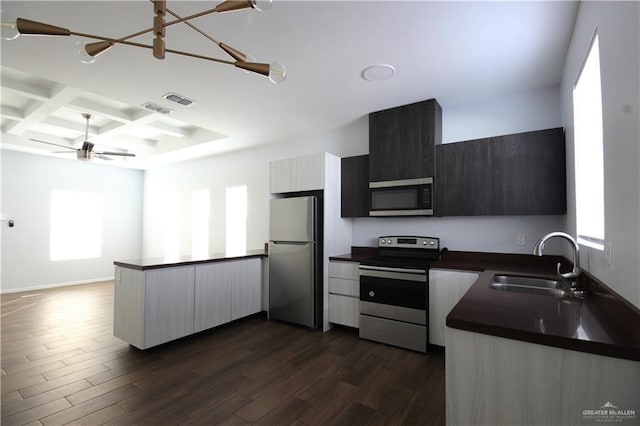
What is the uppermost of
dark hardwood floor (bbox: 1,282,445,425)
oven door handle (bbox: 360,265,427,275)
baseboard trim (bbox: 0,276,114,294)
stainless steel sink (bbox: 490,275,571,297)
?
stainless steel sink (bbox: 490,275,571,297)

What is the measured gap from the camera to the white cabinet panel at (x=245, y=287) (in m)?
3.71

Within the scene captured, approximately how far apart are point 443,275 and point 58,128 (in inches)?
247

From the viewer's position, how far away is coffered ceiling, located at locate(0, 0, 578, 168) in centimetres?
191

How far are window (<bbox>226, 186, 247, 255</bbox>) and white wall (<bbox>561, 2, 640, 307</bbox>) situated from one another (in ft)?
16.0

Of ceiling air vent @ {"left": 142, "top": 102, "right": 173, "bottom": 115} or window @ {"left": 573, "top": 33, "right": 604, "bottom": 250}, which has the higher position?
ceiling air vent @ {"left": 142, "top": 102, "right": 173, "bottom": 115}

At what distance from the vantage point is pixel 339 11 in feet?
6.24

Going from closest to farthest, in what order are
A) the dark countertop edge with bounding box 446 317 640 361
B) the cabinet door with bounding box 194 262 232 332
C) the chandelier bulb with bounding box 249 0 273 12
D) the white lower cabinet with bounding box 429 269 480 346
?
the dark countertop edge with bounding box 446 317 640 361
the chandelier bulb with bounding box 249 0 273 12
the white lower cabinet with bounding box 429 269 480 346
the cabinet door with bounding box 194 262 232 332

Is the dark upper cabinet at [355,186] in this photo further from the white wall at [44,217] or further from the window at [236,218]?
the white wall at [44,217]

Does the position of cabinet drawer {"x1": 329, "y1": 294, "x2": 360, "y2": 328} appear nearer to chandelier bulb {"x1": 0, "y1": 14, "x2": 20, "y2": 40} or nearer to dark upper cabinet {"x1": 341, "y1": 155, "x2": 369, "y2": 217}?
dark upper cabinet {"x1": 341, "y1": 155, "x2": 369, "y2": 217}

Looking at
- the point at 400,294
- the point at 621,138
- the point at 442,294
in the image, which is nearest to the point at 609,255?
the point at 621,138

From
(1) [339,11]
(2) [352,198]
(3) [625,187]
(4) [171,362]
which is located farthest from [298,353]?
(1) [339,11]

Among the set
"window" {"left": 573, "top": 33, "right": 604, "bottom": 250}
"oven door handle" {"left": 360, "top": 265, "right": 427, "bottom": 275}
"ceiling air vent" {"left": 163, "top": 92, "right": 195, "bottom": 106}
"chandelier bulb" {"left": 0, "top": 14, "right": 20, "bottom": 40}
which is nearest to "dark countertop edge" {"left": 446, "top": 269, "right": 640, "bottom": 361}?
"window" {"left": 573, "top": 33, "right": 604, "bottom": 250}

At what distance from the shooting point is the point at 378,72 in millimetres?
2625

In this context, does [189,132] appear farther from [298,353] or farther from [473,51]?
[473,51]
